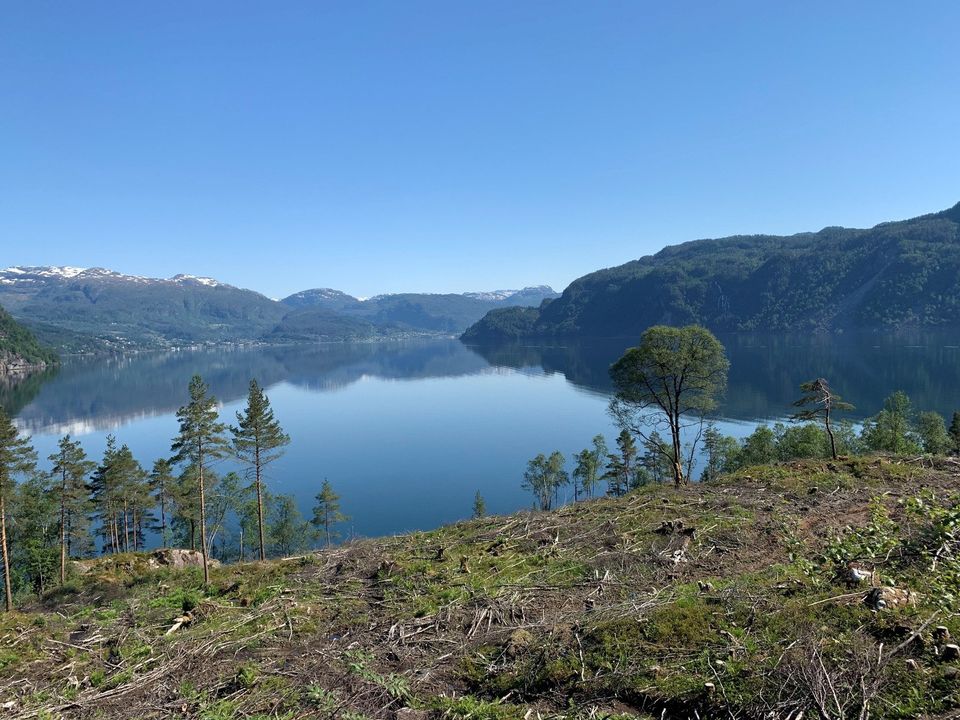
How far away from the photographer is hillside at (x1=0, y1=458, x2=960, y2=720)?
6656 millimetres

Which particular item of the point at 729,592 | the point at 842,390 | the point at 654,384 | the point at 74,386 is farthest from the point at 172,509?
→ the point at 74,386

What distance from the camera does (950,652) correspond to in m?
6.26

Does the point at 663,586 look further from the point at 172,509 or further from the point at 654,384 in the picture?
the point at 172,509

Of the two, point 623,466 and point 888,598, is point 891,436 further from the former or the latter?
point 888,598

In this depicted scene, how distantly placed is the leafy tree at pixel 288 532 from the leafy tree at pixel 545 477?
3116cm

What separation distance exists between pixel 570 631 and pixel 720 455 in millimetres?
73454

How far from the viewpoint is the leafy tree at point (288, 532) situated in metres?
60.2

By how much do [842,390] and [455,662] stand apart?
14172 centimetres

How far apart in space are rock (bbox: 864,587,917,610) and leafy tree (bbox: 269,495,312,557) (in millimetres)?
61369

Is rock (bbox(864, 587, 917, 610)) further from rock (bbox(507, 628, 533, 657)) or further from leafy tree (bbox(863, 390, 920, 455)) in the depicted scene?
leafy tree (bbox(863, 390, 920, 455))

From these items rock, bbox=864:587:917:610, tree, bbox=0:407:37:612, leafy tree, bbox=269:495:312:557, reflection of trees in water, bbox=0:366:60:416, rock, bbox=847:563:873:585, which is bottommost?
leafy tree, bbox=269:495:312:557

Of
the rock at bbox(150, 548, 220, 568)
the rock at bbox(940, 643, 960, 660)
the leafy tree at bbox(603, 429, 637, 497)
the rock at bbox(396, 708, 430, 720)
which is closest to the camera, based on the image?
the rock at bbox(940, 643, 960, 660)

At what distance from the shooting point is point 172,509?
187 ft

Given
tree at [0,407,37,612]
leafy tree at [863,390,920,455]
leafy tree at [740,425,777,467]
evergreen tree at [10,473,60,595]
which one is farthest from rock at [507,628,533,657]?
leafy tree at [740,425,777,467]
